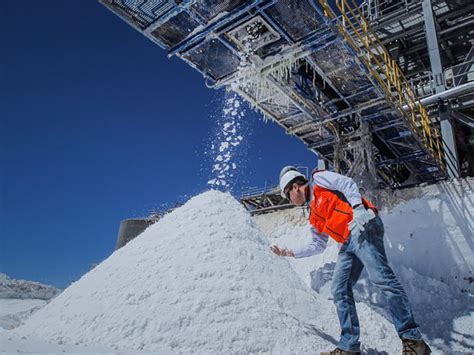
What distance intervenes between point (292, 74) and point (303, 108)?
0.87 metres

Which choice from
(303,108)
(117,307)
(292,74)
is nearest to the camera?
(117,307)

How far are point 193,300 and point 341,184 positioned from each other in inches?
64.0

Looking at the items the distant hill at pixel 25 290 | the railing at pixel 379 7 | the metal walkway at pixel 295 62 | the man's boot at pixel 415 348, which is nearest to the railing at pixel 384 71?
the metal walkway at pixel 295 62

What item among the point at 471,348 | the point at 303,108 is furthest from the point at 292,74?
the point at 471,348

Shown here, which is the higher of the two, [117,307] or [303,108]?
[303,108]

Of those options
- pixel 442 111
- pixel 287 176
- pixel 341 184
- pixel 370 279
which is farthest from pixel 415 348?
pixel 442 111

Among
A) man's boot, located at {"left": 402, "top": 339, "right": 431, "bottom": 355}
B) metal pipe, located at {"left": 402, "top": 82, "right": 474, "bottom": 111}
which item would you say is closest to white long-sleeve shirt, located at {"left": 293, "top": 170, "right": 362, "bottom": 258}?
man's boot, located at {"left": 402, "top": 339, "right": 431, "bottom": 355}

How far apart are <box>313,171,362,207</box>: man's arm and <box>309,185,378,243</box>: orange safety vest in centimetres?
6

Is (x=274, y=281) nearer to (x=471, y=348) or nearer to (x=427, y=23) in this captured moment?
(x=471, y=348)

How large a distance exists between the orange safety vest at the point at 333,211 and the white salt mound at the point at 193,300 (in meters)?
0.86

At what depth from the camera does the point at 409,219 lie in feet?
18.0

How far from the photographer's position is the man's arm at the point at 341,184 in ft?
8.99

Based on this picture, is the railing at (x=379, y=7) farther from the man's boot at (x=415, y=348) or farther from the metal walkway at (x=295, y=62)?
the man's boot at (x=415, y=348)

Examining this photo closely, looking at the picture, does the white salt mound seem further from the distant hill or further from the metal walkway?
the distant hill
